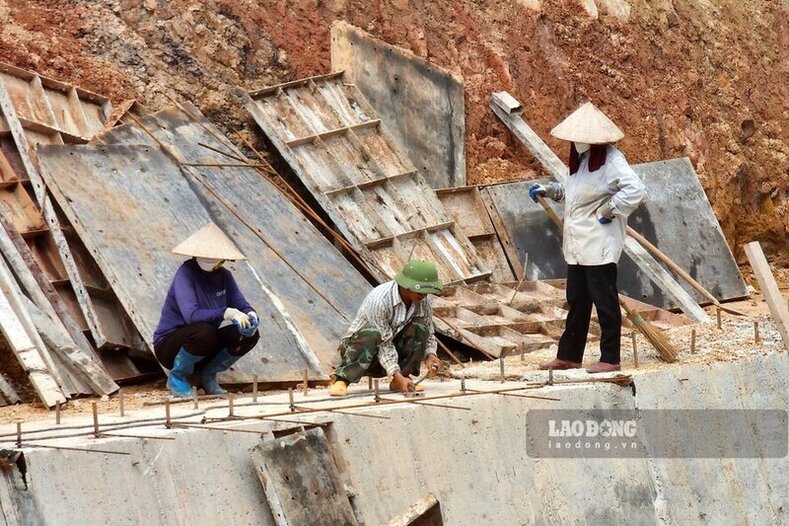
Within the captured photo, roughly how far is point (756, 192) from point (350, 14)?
537 centimetres

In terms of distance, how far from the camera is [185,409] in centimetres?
771

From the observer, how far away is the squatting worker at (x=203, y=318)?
27.1 ft

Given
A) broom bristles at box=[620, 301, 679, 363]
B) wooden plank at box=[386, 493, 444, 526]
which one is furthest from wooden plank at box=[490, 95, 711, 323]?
wooden plank at box=[386, 493, 444, 526]

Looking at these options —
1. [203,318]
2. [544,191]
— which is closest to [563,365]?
Answer: [544,191]

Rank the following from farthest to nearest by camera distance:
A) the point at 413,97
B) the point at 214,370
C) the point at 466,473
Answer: the point at 413,97 < the point at 214,370 < the point at 466,473

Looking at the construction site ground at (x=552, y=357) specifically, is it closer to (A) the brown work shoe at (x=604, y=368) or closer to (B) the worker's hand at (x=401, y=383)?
(A) the brown work shoe at (x=604, y=368)

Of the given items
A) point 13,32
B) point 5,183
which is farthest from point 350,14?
point 5,183

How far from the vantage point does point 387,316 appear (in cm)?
805

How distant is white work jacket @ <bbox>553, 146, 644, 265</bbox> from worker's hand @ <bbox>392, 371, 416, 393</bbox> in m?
1.56

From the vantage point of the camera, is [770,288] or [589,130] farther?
[770,288]

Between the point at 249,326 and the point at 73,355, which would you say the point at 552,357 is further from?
the point at 73,355

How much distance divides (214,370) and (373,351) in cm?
114

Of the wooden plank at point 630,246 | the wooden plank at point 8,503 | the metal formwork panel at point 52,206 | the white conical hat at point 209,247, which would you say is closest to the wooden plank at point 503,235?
the wooden plank at point 630,246

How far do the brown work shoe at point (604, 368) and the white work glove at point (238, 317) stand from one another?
2.15 metres
